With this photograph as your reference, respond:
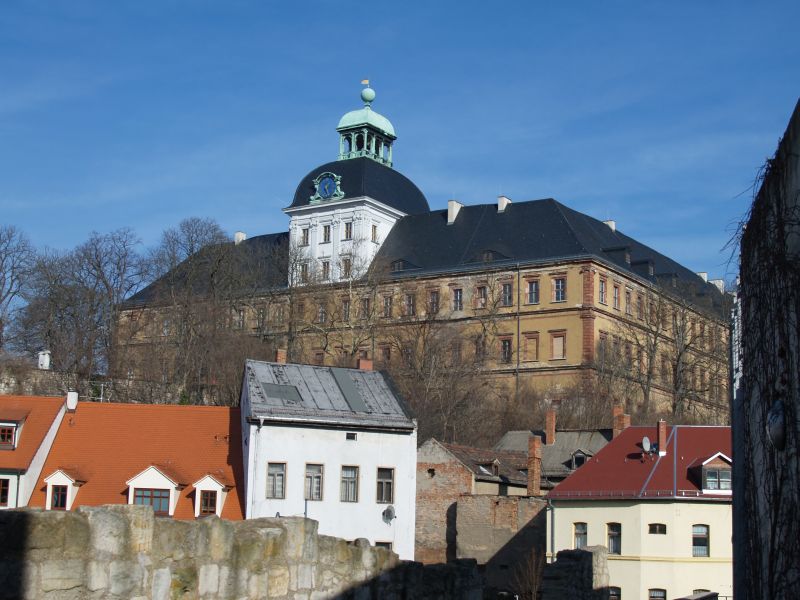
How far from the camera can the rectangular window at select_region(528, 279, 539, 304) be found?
89.0 metres

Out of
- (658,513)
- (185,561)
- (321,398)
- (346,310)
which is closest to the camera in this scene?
(185,561)

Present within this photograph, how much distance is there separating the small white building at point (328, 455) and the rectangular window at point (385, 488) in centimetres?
4

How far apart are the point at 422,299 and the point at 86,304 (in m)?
25.4

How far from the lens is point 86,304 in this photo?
247ft

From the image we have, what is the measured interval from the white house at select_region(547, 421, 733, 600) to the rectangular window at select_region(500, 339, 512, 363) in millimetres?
38403

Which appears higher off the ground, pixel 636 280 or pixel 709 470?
pixel 636 280

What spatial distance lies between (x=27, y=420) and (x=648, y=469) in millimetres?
22133

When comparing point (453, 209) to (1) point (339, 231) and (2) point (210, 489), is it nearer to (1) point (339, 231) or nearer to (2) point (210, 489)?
(1) point (339, 231)

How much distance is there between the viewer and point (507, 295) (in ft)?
295

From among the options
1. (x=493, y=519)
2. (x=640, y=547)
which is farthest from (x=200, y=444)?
(x=640, y=547)

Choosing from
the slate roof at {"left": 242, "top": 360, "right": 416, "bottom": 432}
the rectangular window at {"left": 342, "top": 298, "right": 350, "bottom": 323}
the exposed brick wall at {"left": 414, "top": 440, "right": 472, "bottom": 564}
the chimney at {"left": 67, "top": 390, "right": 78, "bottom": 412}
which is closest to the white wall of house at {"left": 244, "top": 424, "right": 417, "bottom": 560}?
the slate roof at {"left": 242, "top": 360, "right": 416, "bottom": 432}

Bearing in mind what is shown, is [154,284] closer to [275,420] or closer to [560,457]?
[560,457]

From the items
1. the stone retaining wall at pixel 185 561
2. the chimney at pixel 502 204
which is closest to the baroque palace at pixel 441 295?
the chimney at pixel 502 204

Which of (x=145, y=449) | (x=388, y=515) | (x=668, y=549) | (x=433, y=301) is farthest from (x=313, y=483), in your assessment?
(x=433, y=301)
